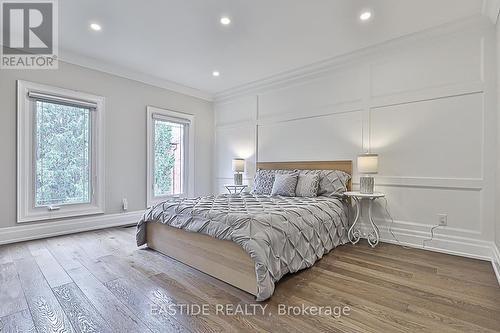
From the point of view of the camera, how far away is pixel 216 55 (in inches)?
143

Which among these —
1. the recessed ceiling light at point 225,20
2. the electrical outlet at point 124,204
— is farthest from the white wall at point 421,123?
the electrical outlet at point 124,204

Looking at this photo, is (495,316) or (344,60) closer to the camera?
(495,316)

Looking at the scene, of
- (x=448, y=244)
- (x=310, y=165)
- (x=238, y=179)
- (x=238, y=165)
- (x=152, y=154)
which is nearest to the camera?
(x=448, y=244)

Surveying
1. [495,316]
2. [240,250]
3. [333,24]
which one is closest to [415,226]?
[495,316]

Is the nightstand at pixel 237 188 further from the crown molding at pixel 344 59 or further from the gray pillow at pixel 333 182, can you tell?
the crown molding at pixel 344 59

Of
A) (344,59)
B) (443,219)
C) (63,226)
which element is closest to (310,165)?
(344,59)

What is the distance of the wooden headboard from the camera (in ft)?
12.0

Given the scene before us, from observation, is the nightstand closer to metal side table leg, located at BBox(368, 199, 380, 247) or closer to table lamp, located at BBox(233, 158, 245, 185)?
table lamp, located at BBox(233, 158, 245, 185)

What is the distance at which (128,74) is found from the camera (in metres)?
4.24

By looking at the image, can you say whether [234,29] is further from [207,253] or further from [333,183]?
[207,253]

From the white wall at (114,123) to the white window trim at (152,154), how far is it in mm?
84

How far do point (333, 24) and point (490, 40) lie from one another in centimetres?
163

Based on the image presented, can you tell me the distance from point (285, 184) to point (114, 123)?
292cm

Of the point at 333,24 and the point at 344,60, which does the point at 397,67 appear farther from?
the point at 333,24
